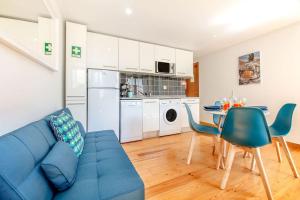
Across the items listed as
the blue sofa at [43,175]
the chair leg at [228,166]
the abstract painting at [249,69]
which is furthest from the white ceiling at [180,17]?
the chair leg at [228,166]

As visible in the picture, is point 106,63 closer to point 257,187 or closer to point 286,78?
point 257,187

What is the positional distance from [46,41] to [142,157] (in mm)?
1975

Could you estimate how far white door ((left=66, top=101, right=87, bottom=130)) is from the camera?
2.42 m

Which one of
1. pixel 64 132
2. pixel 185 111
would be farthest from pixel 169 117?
pixel 64 132

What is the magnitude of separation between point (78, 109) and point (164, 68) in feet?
7.14

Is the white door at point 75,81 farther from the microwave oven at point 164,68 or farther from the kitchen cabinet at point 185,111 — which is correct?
the kitchen cabinet at point 185,111

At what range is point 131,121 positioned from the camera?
290 centimetres

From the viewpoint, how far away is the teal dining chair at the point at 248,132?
1.25m

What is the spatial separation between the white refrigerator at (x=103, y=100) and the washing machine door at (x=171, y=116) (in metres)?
1.19

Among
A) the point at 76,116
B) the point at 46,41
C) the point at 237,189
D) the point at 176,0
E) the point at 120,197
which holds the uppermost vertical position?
the point at 176,0

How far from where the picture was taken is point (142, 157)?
216cm

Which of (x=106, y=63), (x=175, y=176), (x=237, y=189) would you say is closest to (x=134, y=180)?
(x=175, y=176)

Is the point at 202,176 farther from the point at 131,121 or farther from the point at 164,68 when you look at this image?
the point at 164,68

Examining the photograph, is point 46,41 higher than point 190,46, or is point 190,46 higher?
point 190,46
